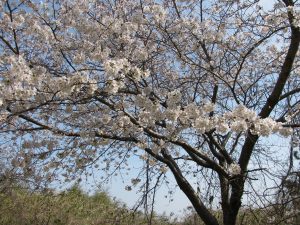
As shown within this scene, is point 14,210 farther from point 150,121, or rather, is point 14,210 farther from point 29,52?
point 150,121

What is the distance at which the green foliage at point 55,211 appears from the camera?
25.7 ft

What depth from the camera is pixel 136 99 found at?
4094mm

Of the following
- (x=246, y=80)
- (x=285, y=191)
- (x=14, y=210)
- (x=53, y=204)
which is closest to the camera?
(x=285, y=191)

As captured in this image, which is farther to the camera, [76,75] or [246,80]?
[246,80]

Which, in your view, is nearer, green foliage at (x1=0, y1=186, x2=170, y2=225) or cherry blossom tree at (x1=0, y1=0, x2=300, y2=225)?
cherry blossom tree at (x1=0, y1=0, x2=300, y2=225)

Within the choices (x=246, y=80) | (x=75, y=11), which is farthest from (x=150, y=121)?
(x=246, y=80)

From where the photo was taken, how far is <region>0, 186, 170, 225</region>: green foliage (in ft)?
25.7

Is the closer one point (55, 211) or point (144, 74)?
point (144, 74)

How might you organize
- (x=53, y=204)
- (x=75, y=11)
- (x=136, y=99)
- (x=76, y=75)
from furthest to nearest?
(x=53, y=204)
(x=75, y=11)
(x=136, y=99)
(x=76, y=75)

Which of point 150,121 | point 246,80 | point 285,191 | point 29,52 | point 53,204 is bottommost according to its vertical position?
point 285,191

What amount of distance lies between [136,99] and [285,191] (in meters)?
2.05

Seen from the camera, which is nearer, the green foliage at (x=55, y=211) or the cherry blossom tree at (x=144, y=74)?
the cherry blossom tree at (x=144, y=74)

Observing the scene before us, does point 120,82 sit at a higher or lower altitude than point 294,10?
lower

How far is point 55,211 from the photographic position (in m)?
8.60
